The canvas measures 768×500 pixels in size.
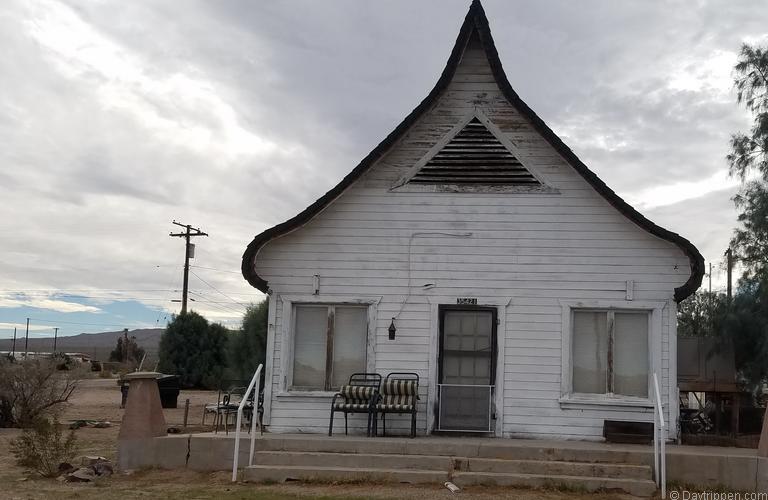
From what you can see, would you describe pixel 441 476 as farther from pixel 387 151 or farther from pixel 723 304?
pixel 723 304

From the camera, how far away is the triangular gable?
43.0 ft

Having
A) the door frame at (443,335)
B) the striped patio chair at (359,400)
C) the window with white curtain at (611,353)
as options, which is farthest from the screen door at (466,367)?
the window with white curtain at (611,353)

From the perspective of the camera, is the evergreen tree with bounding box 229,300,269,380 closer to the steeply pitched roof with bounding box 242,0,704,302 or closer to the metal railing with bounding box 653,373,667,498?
the steeply pitched roof with bounding box 242,0,704,302

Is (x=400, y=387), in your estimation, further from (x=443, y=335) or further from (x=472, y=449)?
(x=472, y=449)

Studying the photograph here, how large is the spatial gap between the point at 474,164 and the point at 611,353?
345 centimetres

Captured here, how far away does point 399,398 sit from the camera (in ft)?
40.7

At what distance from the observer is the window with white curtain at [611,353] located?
1261 centimetres

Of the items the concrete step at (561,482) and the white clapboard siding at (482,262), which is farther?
the white clapboard siding at (482,262)

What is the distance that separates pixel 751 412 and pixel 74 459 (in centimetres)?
1179

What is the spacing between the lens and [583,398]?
12539 millimetres

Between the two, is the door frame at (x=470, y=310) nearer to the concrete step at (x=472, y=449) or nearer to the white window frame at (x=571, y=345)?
the white window frame at (x=571, y=345)

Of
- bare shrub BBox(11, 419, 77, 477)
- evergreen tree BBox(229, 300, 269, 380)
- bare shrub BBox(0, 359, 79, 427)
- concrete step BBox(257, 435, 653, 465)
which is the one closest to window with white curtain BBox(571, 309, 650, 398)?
concrete step BBox(257, 435, 653, 465)

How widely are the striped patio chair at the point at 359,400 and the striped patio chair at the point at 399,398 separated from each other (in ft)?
0.37

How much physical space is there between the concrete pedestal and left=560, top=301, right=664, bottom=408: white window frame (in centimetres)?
581
